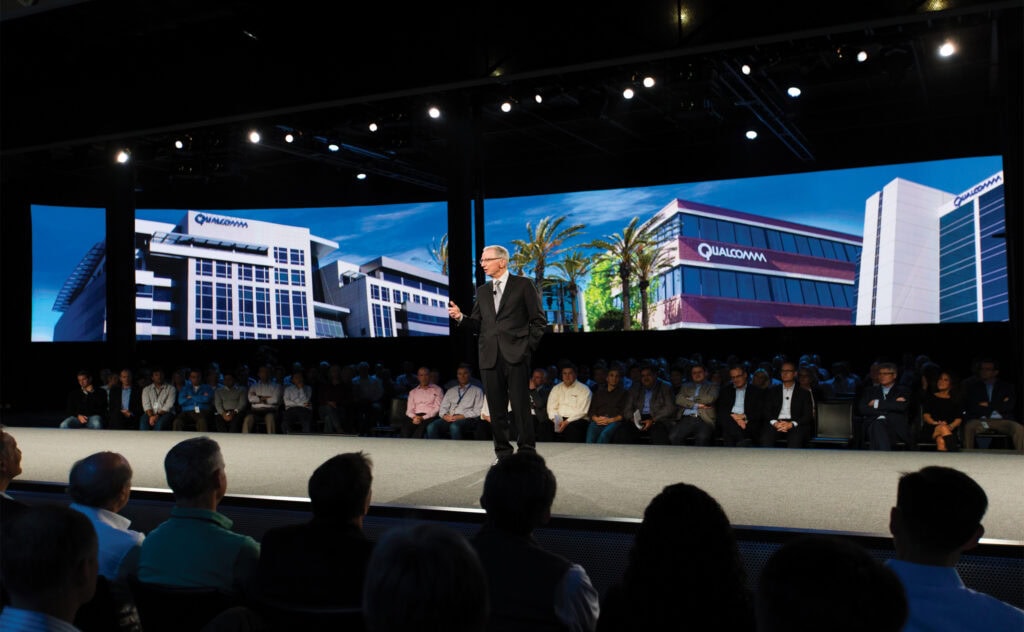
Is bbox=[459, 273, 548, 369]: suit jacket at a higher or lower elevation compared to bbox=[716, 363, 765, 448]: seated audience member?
higher

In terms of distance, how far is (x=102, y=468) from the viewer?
227cm

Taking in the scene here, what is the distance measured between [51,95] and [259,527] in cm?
522

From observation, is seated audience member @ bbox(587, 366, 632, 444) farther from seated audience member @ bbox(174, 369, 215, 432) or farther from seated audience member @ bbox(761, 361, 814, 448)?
seated audience member @ bbox(174, 369, 215, 432)

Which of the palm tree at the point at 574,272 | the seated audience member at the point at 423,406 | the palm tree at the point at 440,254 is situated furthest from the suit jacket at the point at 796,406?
the palm tree at the point at 440,254

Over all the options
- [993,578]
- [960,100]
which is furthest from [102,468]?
[960,100]

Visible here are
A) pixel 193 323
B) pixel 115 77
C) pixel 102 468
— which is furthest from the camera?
pixel 193 323

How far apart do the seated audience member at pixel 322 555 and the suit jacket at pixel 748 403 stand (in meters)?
5.14

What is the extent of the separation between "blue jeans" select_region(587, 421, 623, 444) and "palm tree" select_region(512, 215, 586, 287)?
22.3 feet

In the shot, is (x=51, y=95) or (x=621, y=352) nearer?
(x=51, y=95)

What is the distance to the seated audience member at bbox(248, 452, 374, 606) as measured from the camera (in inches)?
67.4

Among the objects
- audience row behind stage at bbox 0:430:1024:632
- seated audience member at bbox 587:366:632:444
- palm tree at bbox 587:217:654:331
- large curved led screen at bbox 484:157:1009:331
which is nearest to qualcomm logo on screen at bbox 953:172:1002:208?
large curved led screen at bbox 484:157:1009:331

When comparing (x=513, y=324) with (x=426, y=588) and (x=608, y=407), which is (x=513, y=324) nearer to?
(x=608, y=407)

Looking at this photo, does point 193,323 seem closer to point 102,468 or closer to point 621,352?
point 621,352

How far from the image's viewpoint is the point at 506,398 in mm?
4430
